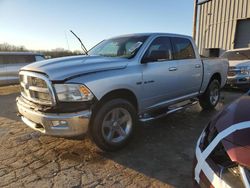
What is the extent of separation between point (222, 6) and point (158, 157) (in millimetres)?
15744

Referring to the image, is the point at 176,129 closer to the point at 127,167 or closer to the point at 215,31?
the point at 127,167

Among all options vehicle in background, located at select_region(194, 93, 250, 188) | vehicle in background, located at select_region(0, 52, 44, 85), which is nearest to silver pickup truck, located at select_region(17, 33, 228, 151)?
vehicle in background, located at select_region(194, 93, 250, 188)

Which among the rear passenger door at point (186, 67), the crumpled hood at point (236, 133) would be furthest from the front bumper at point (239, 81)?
the crumpled hood at point (236, 133)

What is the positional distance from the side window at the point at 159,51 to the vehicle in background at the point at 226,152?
2.12 m

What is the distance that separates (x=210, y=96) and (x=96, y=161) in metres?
4.00

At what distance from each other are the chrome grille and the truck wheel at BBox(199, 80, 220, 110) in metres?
4.30

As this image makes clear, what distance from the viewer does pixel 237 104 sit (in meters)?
2.40

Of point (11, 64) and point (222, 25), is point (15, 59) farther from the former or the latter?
point (222, 25)

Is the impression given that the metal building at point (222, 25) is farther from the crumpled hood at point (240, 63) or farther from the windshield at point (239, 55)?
the crumpled hood at point (240, 63)

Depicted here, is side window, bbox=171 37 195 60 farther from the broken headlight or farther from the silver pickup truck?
the broken headlight

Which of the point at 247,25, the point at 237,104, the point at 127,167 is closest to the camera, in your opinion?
the point at 237,104

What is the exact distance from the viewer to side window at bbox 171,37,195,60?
4.84m

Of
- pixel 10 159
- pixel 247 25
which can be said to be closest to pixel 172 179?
pixel 10 159

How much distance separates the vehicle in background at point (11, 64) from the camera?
10.1 metres
